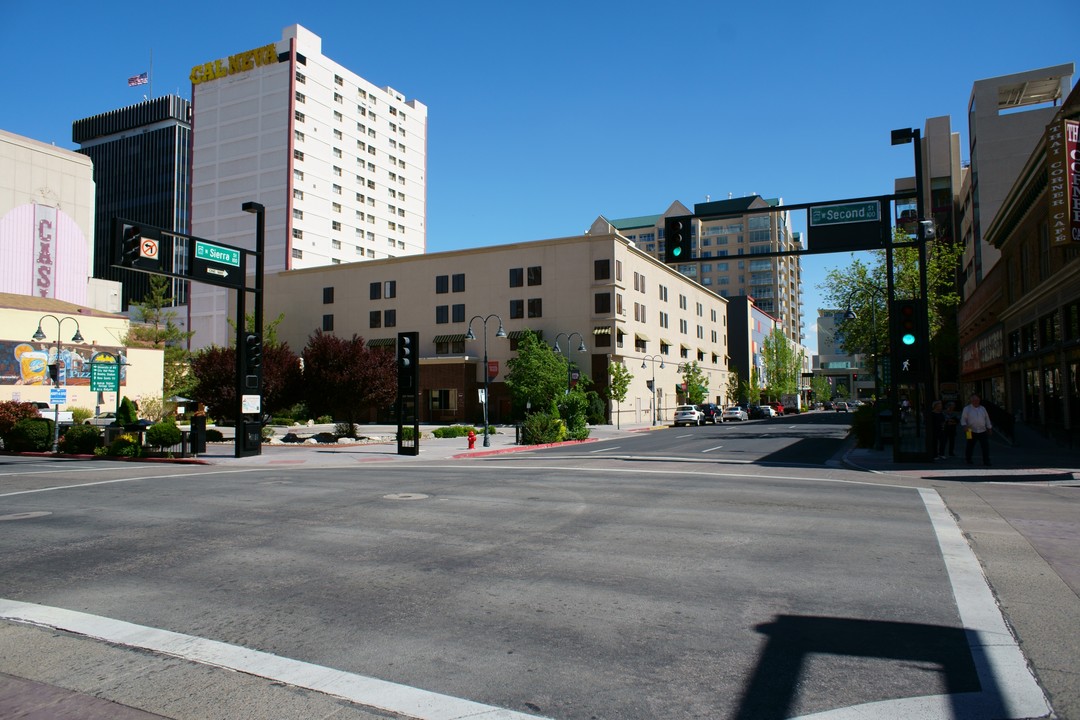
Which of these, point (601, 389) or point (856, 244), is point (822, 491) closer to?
point (856, 244)

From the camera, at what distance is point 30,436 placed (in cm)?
2642

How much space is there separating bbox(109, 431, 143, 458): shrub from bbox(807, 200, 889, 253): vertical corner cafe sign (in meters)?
22.3

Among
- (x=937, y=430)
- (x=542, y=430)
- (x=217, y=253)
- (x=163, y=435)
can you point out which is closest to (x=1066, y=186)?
(x=937, y=430)

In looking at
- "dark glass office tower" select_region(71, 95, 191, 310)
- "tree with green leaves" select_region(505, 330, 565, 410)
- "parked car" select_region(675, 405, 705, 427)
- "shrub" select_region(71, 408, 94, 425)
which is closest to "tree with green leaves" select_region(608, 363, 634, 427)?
"parked car" select_region(675, 405, 705, 427)

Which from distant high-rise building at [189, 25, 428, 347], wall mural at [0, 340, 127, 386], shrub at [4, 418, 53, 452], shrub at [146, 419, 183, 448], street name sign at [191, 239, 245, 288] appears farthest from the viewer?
distant high-rise building at [189, 25, 428, 347]

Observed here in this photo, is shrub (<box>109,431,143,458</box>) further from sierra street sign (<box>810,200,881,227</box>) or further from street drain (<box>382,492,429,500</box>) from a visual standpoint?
sierra street sign (<box>810,200,881,227</box>)

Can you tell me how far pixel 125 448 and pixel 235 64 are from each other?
8361 centimetres

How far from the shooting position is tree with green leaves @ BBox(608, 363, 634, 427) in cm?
5444

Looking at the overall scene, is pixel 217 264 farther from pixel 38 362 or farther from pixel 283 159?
pixel 283 159

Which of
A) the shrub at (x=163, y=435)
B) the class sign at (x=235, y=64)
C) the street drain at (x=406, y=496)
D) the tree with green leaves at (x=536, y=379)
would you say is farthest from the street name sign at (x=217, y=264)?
the class sign at (x=235, y=64)

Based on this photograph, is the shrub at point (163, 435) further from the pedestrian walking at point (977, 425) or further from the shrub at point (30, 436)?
the pedestrian walking at point (977, 425)

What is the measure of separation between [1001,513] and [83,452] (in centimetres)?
2733

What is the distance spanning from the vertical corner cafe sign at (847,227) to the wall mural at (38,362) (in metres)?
40.4

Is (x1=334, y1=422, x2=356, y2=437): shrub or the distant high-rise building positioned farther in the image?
the distant high-rise building
